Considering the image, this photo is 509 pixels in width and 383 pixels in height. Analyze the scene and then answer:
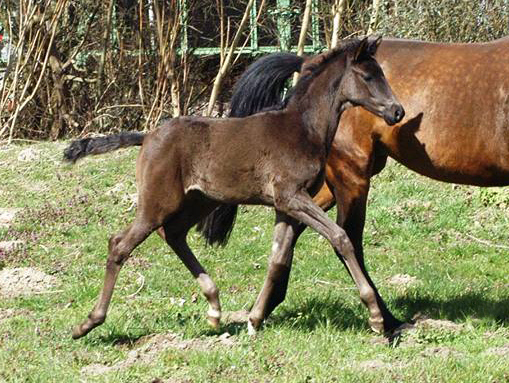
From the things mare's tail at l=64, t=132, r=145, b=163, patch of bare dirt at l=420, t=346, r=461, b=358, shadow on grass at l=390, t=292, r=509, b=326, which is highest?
mare's tail at l=64, t=132, r=145, b=163

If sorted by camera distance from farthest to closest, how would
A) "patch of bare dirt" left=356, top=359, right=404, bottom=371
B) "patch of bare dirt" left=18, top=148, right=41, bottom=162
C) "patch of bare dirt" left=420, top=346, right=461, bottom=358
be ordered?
"patch of bare dirt" left=18, top=148, right=41, bottom=162 → "patch of bare dirt" left=420, top=346, right=461, bottom=358 → "patch of bare dirt" left=356, top=359, right=404, bottom=371

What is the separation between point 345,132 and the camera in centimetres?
736

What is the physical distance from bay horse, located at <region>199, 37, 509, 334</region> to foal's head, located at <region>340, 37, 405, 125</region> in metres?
0.69

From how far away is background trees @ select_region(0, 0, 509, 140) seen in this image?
42.5ft

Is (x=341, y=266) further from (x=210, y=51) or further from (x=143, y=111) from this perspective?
(x=210, y=51)

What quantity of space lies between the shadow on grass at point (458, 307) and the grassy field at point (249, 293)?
0.01m

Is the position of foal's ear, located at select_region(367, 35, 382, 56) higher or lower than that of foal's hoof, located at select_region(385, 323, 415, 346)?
higher

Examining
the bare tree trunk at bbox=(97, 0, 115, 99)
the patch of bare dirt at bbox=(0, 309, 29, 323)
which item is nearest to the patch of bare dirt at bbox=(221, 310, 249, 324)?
the patch of bare dirt at bbox=(0, 309, 29, 323)

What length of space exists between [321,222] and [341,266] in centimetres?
238

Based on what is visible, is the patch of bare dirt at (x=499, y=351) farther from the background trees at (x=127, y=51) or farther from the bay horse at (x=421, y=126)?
the background trees at (x=127, y=51)

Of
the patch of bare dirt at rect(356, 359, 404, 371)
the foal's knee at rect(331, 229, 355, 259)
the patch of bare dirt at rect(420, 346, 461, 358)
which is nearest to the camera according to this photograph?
the patch of bare dirt at rect(356, 359, 404, 371)

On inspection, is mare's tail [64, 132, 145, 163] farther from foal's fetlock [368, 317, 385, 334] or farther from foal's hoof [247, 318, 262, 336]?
foal's fetlock [368, 317, 385, 334]

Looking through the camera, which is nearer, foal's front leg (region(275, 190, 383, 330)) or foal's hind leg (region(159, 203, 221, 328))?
foal's front leg (region(275, 190, 383, 330))

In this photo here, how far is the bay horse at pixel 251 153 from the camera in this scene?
6.46m
